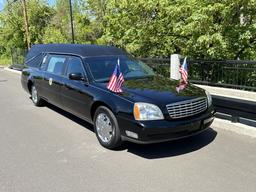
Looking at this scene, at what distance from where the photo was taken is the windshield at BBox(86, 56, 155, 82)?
20.0ft

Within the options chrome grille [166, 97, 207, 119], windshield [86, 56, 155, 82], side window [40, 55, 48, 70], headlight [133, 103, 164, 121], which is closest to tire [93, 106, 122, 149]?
headlight [133, 103, 164, 121]

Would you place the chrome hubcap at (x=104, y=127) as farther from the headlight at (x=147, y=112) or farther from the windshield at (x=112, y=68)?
the windshield at (x=112, y=68)

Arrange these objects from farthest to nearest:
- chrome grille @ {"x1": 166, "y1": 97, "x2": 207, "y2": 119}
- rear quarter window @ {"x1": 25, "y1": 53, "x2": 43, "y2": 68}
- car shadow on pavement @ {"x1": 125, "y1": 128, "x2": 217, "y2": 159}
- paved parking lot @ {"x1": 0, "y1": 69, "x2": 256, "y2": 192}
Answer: rear quarter window @ {"x1": 25, "y1": 53, "x2": 43, "y2": 68}, car shadow on pavement @ {"x1": 125, "y1": 128, "x2": 217, "y2": 159}, chrome grille @ {"x1": 166, "y1": 97, "x2": 207, "y2": 119}, paved parking lot @ {"x1": 0, "y1": 69, "x2": 256, "y2": 192}

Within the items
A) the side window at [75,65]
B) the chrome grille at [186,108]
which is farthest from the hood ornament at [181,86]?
the side window at [75,65]

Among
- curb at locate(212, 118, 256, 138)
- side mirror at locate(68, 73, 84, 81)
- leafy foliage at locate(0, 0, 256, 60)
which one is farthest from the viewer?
leafy foliage at locate(0, 0, 256, 60)

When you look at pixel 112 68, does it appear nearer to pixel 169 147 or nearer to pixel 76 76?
pixel 76 76

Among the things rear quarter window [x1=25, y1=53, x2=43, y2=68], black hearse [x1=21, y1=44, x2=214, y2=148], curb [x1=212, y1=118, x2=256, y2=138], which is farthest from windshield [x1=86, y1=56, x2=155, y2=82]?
rear quarter window [x1=25, y1=53, x2=43, y2=68]

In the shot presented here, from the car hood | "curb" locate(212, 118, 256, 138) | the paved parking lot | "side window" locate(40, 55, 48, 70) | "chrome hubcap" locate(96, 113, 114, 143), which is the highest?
"side window" locate(40, 55, 48, 70)

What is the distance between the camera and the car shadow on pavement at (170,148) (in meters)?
5.11

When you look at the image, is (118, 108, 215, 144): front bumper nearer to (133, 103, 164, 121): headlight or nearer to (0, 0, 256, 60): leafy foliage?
(133, 103, 164, 121): headlight

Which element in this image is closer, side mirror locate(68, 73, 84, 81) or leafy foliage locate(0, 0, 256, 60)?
side mirror locate(68, 73, 84, 81)

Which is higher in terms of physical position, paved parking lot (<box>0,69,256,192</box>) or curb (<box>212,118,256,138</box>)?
curb (<box>212,118,256,138</box>)

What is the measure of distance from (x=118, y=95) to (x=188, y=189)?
194 cm

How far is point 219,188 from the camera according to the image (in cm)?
388
